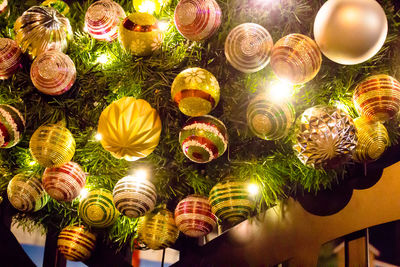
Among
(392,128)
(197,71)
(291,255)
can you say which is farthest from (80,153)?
(392,128)

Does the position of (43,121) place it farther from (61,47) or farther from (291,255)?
(291,255)

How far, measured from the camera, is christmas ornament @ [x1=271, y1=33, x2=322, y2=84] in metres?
0.66

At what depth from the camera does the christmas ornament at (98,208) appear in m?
0.85

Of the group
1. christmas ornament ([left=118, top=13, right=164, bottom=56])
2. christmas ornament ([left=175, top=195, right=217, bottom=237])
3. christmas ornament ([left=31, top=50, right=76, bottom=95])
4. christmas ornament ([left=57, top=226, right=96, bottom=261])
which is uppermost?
christmas ornament ([left=118, top=13, right=164, bottom=56])

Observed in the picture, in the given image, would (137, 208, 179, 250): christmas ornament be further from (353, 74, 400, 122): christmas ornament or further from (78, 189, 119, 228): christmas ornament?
(353, 74, 400, 122): christmas ornament

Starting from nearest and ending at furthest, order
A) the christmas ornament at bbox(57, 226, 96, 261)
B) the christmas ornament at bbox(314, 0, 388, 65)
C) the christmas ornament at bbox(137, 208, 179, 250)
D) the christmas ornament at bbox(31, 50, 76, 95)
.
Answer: the christmas ornament at bbox(314, 0, 388, 65) → the christmas ornament at bbox(31, 50, 76, 95) → the christmas ornament at bbox(137, 208, 179, 250) → the christmas ornament at bbox(57, 226, 96, 261)

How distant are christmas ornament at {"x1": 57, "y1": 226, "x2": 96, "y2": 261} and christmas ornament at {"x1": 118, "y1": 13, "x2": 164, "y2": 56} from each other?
495 millimetres

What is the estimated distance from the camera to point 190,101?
690mm

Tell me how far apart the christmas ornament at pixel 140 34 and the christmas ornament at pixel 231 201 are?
308mm

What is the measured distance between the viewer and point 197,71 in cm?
70

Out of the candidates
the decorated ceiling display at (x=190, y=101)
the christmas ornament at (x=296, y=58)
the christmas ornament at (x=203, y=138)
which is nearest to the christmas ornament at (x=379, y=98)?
the decorated ceiling display at (x=190, y=101)

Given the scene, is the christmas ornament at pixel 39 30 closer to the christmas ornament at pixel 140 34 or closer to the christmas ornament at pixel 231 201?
the christmas ornament at pixel 140 34

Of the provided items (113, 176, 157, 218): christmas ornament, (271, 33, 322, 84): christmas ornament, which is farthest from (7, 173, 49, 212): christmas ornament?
(271, 33, 322, 84): christmas ornament

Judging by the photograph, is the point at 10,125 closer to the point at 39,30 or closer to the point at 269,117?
the point at 39,30
